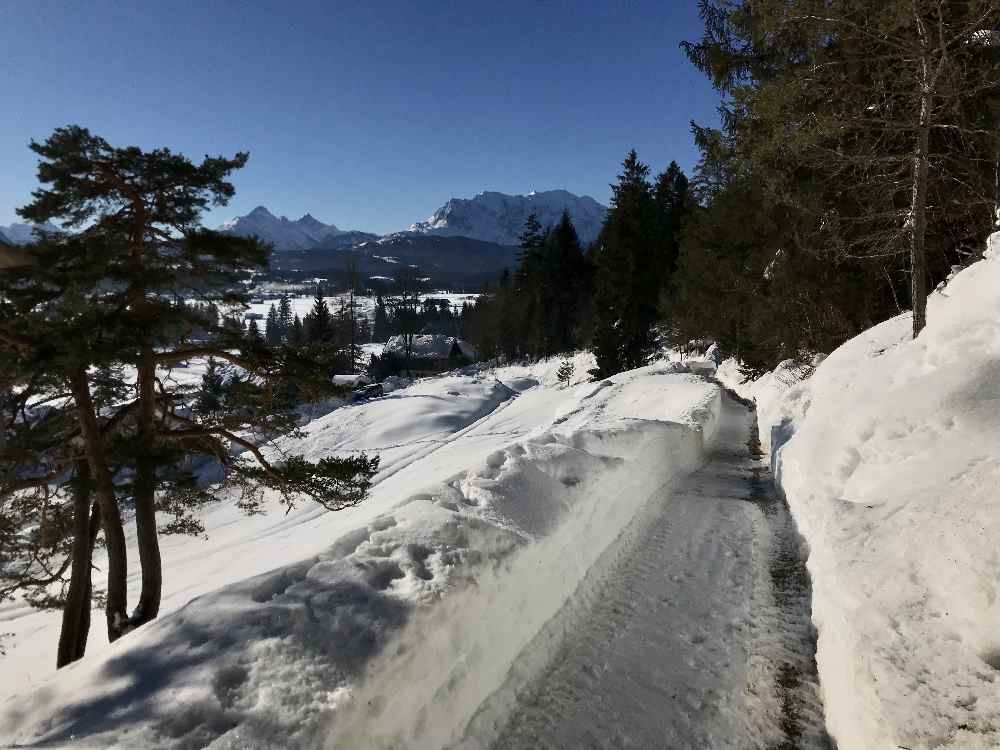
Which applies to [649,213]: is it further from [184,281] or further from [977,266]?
[184,281]

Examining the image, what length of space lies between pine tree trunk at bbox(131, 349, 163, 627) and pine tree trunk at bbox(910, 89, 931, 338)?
38.5 feet

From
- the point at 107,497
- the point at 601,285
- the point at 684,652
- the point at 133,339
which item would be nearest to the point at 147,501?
the point at 107,497

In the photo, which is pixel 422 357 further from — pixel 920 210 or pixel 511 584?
pixel 511 584

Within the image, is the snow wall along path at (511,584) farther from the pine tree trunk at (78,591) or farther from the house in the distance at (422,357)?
the house in the distance at (422,357)

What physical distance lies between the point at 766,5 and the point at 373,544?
10.3 m

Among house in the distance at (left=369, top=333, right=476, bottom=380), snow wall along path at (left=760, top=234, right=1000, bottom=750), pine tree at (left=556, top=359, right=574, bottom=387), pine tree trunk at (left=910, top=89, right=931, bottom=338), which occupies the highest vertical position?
pine tree trunk at (left=910, top=89, right=931, bottom=338)

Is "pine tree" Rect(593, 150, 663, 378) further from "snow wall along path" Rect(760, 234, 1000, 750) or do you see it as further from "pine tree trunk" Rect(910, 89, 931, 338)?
"snow wall along path" Rect(760, 234, 1000, 750)

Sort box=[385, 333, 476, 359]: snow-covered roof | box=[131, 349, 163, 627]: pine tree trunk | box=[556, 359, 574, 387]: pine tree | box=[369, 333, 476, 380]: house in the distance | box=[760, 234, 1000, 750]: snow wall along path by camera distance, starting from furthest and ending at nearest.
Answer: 1. box=[385, 333, 476, 359]: snow-covered roof
2. box=[369, 333, 476, 380]: house in the distance
3. box=[556, 359, 574, 387]: pine tree
4. box=[131, 349, 163, 627]: pine tree trunk
5. box=[760, 234, 1000, 750]: snow wall along path

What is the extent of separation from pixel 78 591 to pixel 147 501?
1.65 meters

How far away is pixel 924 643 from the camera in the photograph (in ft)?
9.12

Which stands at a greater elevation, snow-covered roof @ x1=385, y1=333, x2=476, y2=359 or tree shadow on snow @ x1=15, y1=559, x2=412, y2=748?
tree shadow on snow @ x1=15, y1=559, x2=412, y2=748

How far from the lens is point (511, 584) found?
4.39m

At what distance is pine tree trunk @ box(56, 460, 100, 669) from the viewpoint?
7.49 metres

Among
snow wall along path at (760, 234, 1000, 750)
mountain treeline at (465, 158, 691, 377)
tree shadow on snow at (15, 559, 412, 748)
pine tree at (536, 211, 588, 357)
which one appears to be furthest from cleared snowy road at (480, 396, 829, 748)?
pine tree at (536, 211, 588, 357)
